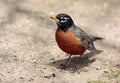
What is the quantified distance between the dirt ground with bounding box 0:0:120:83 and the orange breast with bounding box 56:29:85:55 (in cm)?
50

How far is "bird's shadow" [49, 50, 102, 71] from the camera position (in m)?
9.21

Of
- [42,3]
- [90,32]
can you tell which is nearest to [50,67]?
[90,32]

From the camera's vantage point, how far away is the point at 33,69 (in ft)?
29.1

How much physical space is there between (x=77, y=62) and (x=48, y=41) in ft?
3.83

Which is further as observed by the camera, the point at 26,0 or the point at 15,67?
the point at 26,0

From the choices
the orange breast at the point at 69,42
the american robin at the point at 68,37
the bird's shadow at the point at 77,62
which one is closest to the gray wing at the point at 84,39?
the american robin at the point at 68,37

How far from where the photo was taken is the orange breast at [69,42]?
28.6 ft

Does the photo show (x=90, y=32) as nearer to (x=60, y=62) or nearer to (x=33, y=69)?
(x=60, y=62)

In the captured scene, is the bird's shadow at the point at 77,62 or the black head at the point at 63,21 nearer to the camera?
the black head at the point at 63,21

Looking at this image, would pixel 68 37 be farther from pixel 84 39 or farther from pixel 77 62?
pixel 77 62

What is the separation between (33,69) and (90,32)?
2484 millimetres

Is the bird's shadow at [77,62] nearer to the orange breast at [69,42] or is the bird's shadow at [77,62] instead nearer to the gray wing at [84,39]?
the gray wing at [84,39]

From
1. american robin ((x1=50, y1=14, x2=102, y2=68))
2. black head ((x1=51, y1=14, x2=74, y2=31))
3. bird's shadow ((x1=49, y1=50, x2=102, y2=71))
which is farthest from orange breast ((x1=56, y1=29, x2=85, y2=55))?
bird's shadow ((x1=49, y1=50, x2=102, y2=71))

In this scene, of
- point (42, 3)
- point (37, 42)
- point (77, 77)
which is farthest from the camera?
point (42, 3)
